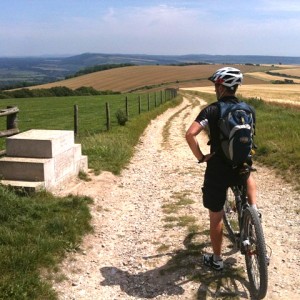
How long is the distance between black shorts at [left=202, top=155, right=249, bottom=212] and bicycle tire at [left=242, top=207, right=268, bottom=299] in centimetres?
32

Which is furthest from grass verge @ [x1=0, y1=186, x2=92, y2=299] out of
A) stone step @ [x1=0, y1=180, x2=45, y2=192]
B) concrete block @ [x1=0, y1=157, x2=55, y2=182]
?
concrete block @ [x1=0, y1=157, x2=55, y2=182]

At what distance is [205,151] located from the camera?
41.8 feet

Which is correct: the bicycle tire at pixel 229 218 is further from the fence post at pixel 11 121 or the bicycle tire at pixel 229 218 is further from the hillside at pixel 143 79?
the hillside at pixel 143 79

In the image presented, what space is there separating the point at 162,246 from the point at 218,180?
65.5 inches

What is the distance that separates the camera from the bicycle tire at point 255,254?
151 inches

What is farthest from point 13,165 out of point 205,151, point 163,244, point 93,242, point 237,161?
point 205,151

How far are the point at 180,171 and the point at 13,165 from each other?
4519 millimetres

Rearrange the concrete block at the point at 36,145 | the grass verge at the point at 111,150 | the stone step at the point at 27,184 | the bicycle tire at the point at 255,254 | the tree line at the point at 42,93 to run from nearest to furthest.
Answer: the bicycle tire at the point at 255,254 < the stone step at the point at 27,184 < the concrete block at the point at 36,145 < the grass verge at the point at 111,150 < the tree line at the point at 42,93

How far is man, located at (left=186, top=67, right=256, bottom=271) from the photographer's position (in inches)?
159

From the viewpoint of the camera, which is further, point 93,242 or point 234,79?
point 93,242

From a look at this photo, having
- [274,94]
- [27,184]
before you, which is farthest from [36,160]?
[274,94]

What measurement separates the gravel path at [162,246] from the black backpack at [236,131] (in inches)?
57.5

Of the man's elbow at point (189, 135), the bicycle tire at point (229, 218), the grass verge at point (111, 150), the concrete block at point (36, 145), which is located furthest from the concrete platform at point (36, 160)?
the man's elbow at point (189, 135)

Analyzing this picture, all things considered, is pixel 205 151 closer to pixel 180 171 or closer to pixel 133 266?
pixel 180 171
